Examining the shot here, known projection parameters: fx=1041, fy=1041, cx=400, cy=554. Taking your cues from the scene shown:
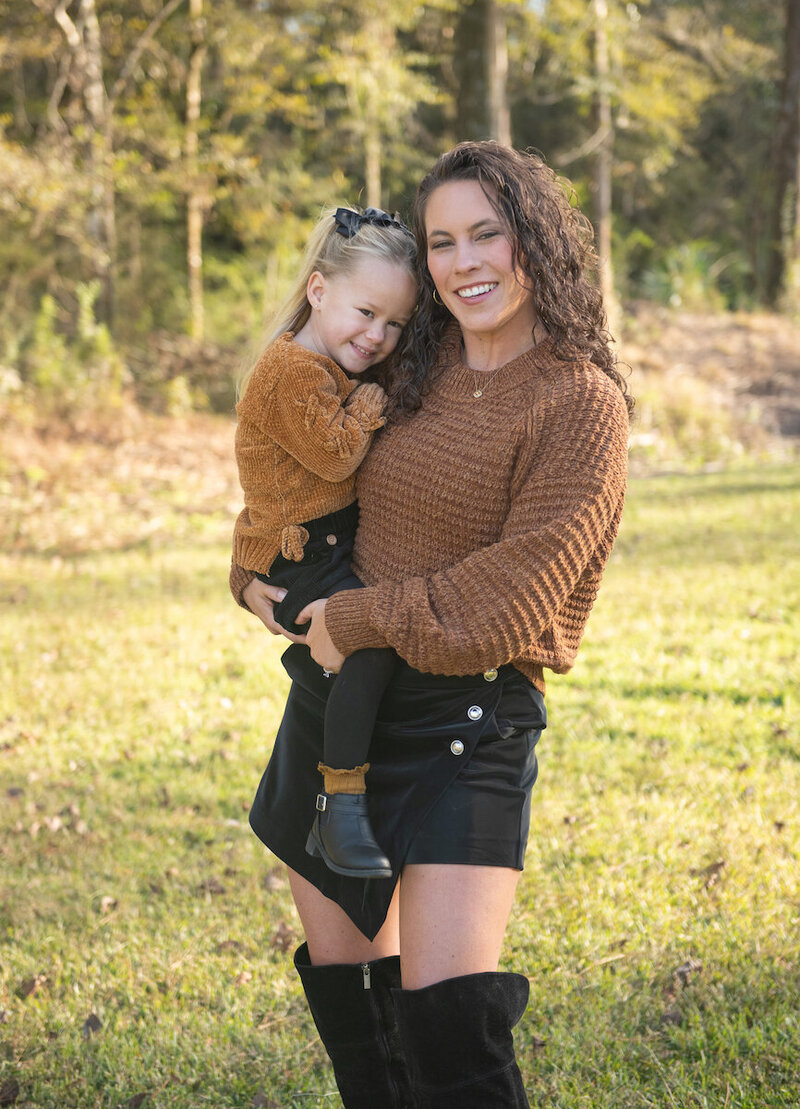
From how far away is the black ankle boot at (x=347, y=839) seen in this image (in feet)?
6.48

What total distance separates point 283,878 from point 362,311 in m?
2.43

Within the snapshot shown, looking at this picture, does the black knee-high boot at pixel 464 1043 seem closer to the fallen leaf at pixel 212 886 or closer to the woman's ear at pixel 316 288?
the woman's ear at pixel 316 288

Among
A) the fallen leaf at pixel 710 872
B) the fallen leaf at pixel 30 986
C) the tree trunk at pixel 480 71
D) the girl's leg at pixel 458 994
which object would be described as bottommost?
the fallen leaf at pixel 710 872

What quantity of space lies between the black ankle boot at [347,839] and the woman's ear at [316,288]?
3.76 feet

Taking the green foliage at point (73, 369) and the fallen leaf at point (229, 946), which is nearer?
the fallen leaf at point (229, 946)

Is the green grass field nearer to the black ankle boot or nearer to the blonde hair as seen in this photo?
the black ankle boot

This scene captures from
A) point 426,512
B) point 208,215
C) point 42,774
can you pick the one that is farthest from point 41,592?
point 208,215

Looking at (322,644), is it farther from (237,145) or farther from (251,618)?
(237,145)

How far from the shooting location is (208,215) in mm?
17234

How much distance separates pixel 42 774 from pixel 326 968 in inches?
121

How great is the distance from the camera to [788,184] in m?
18.2

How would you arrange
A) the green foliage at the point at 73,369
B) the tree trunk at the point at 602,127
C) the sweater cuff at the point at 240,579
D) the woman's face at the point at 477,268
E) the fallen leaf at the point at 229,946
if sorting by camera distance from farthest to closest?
1. the tree trunk at the point at 602,127
2. the green foliage at the point at 73,369
3. the fallen leaf at the point at 229,946
4. the sweater cuff at the point at 240,579
5. the woman's face at the point at 477,268

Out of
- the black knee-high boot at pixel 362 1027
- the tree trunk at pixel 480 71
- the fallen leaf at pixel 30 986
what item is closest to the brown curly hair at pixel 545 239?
the black knee-high boot at pixel 362 1027

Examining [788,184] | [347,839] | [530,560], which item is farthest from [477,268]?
[788,184]
